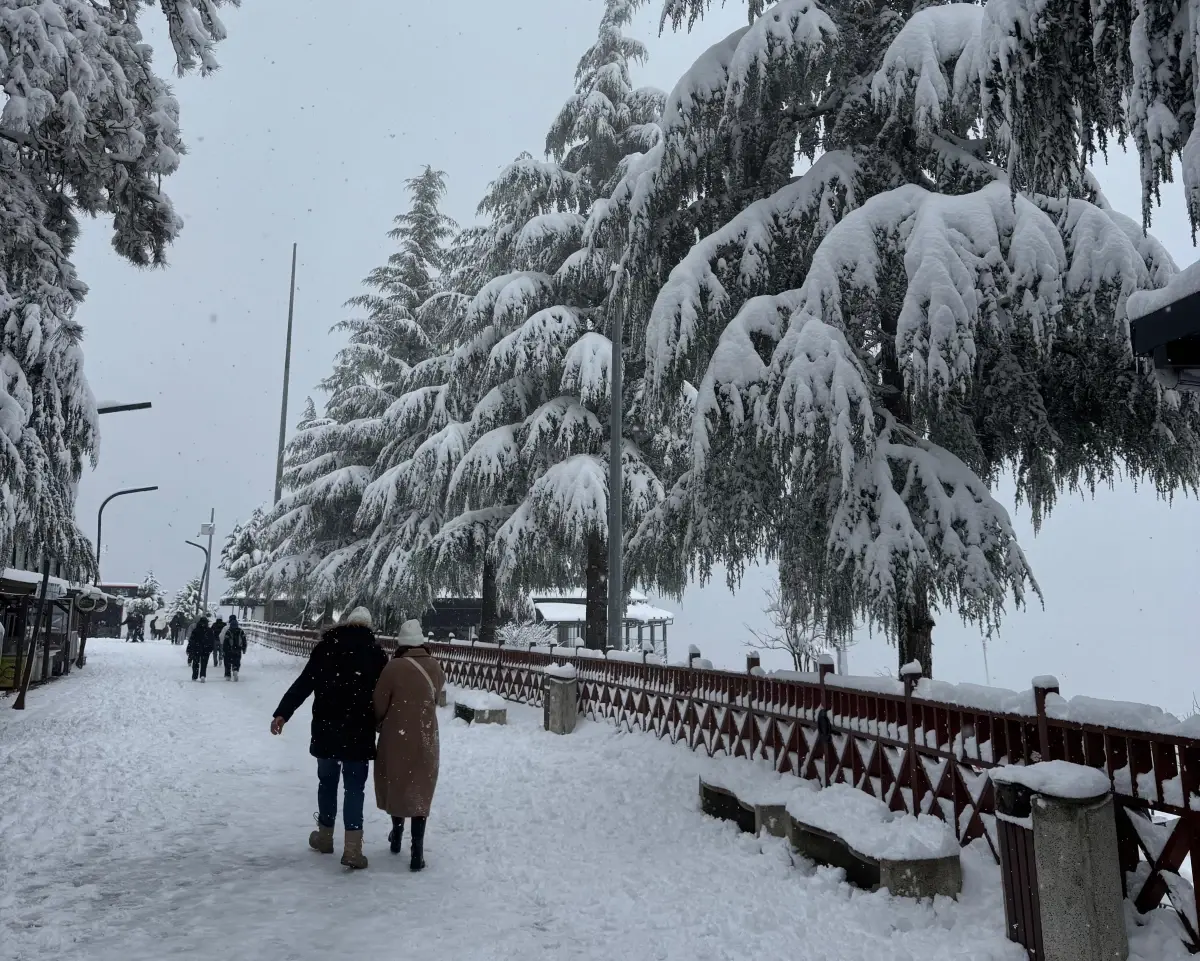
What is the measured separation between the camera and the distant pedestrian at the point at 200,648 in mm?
24422

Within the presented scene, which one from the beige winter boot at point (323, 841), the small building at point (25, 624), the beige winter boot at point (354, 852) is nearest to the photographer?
the beige winter boot at point (354, 852)

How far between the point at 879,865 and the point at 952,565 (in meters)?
3.94

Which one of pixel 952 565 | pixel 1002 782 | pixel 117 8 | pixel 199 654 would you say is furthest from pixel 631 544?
pixel 199 654

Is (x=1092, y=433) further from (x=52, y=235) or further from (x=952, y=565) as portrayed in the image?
(x=52, y=235)

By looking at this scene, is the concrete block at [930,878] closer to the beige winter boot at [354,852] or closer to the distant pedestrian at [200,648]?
the beige winter boot at [354,852]

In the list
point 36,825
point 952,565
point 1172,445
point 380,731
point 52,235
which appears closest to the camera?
point 380,731

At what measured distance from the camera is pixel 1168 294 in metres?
4.26

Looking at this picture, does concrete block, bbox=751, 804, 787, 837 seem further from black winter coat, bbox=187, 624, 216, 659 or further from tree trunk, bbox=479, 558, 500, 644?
black winter coat, bbox=187, 624, 216, 659

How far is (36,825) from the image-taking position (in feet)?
23.6

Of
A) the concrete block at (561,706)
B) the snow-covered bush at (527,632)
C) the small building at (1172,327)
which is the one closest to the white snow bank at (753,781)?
the small building at (1172,327)

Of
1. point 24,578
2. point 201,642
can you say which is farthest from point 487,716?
point 201,642

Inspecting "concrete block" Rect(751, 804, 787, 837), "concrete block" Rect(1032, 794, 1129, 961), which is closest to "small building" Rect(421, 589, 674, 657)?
"concrete block" Rect(751, 804, 787, 837)

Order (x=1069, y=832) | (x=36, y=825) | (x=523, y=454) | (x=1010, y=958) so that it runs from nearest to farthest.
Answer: (x=1069, y=832) < (x=1010, y=958) < (x=36, y=825) < (x=523, y=454)

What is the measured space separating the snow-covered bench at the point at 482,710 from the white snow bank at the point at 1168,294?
1226 centimetres
